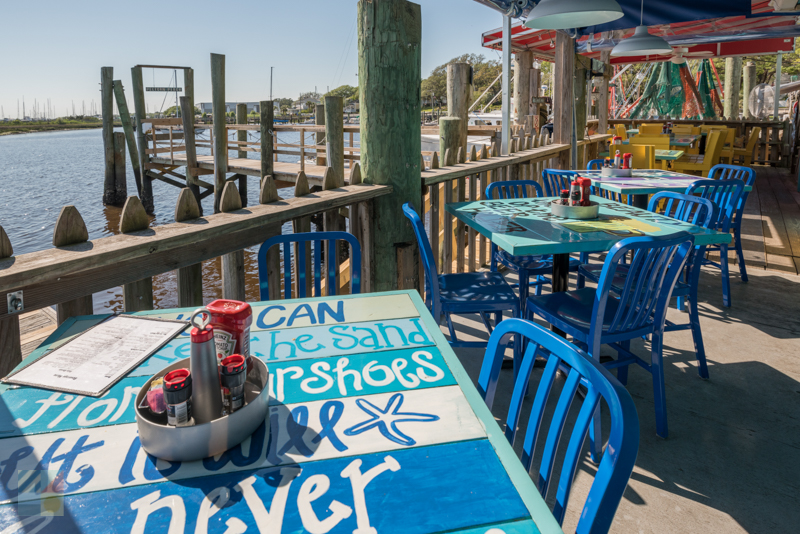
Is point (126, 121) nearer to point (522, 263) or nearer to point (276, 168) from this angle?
point (276, 168)

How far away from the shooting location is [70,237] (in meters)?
1.66

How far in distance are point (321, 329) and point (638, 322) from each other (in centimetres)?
143

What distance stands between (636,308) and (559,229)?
0.59 m

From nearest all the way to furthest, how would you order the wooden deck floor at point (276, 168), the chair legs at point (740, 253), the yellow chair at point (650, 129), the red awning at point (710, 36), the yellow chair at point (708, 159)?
the chair legs at point (740, 253), the red awning at point (710, 36), the yellow chair at point (708, 159), the yellow chair at point (650, 129), the wooden deck floor at point (276, 168)

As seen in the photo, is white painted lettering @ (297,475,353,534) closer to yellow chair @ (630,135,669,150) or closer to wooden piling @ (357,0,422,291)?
wooden piling @ (357,0,422,291)

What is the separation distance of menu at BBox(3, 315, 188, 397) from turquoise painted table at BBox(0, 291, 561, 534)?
3cm

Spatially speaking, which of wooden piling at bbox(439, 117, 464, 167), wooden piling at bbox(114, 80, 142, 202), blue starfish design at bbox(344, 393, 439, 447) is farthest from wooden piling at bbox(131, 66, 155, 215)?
blue starfish design at bbox(344, 393, 439, 447)

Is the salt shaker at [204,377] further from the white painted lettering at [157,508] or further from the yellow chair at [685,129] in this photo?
the yellow chair at [685,129]

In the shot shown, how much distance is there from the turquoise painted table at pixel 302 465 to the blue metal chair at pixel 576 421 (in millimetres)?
118

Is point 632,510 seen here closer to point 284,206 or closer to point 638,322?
point 638,322

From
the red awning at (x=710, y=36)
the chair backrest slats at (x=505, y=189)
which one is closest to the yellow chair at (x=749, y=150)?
the red awning at (x=710, y=36)

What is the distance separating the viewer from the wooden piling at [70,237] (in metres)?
1.64

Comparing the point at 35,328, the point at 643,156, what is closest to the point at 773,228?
the point at 643,156

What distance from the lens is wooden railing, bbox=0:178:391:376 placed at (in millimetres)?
1511
